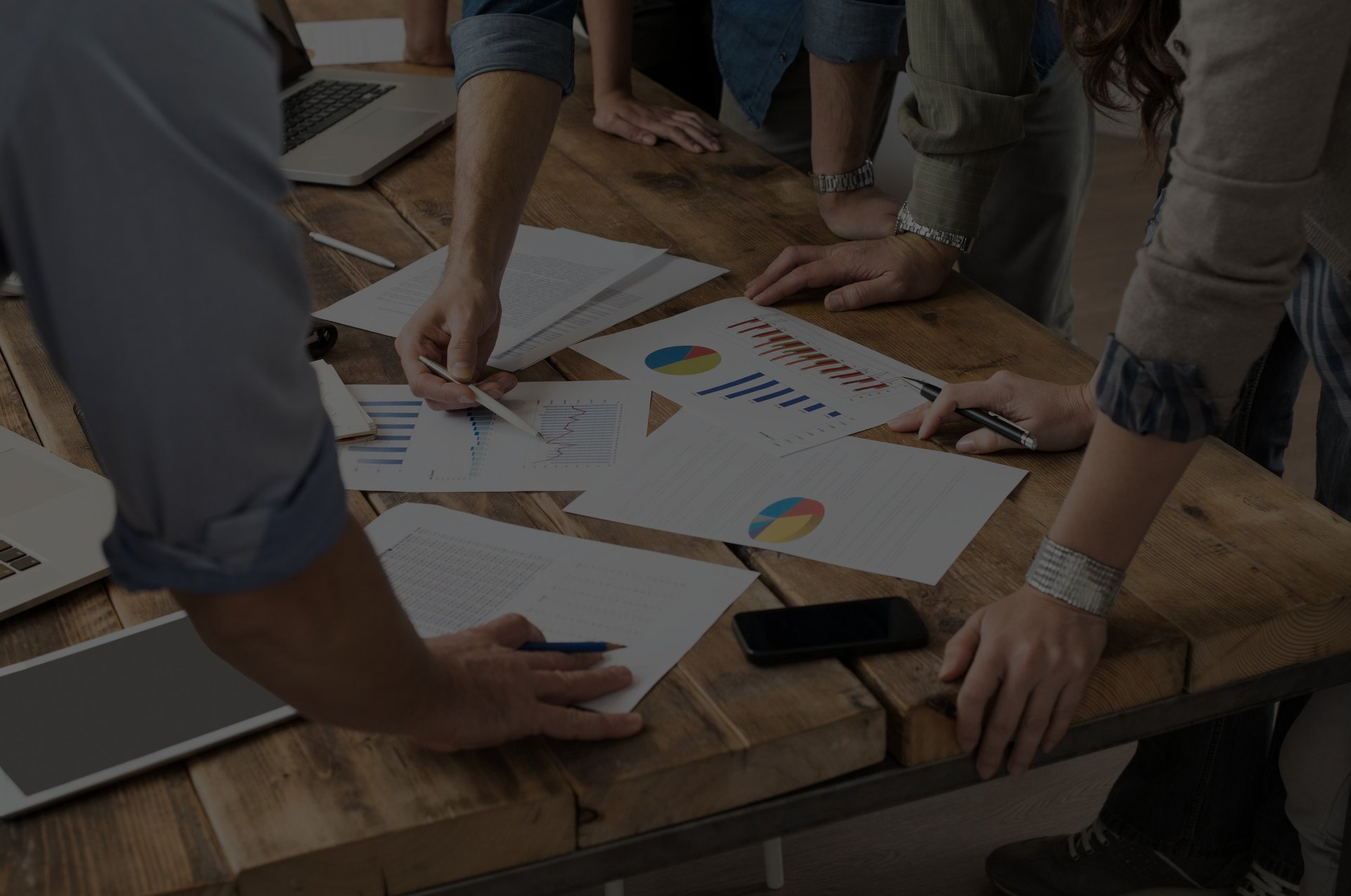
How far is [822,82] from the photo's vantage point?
1.86 metres

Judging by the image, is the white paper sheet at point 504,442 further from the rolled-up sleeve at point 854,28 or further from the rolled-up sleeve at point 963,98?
the rolled-up sleeve at point 854,28

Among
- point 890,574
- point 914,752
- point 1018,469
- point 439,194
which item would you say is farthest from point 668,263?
point 914,752

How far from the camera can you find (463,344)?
4.30 ft

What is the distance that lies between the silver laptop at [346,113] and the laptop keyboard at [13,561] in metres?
0.98

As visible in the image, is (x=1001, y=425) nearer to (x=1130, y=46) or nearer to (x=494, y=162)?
(x=1130, y=46)

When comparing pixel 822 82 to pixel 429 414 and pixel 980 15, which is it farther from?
pixel 429 414

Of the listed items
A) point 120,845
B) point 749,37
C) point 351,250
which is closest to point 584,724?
point 120,845

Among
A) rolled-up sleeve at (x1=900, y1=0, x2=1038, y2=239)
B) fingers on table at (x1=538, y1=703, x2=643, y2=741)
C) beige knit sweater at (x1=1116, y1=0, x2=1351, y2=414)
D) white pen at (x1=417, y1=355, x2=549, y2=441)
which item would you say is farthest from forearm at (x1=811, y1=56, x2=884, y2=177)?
fingers on table at (x1=538, y1=703, x2=643, y2=741)

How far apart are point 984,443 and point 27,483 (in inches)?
35.0

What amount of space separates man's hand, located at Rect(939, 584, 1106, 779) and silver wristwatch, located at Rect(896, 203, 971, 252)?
2.39 ft

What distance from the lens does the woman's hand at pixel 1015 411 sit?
1.20 m

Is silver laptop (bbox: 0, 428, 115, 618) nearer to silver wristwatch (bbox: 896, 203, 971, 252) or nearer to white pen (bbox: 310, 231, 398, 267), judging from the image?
white pen (bbox: 310, 231, 398, 267)

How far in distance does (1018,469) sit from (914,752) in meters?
0.37

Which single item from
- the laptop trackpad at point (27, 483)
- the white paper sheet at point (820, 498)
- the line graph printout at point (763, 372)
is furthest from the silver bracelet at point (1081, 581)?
the laptop trackpad at point (27, 483)
